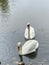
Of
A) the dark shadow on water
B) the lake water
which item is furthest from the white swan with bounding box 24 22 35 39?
the dark shadow on water

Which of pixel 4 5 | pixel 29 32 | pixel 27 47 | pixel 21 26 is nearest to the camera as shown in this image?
pixel 27 47

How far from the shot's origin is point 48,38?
988 cm

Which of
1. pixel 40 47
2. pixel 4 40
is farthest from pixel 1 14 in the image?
pixel 40 47

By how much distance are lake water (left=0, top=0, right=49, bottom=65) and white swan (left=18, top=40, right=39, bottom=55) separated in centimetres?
15

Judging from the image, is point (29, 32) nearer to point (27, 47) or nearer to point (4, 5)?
point (27, 47)

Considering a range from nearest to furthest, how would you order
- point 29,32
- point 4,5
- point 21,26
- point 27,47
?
1. point 27,47
2. point 29,32
3. point 21,26
4. point 4,5

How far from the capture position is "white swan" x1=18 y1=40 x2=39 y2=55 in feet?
30.2

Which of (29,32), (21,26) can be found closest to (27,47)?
(29,32)

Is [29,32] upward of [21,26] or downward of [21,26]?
downward

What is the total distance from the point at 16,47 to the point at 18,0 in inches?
189

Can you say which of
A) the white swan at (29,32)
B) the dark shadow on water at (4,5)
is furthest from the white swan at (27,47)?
the dark shadow on water at (4,5)

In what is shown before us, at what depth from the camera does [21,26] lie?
10.9 meters

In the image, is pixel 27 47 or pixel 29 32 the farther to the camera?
pixel 29 32

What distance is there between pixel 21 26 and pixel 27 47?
1.83 meters
